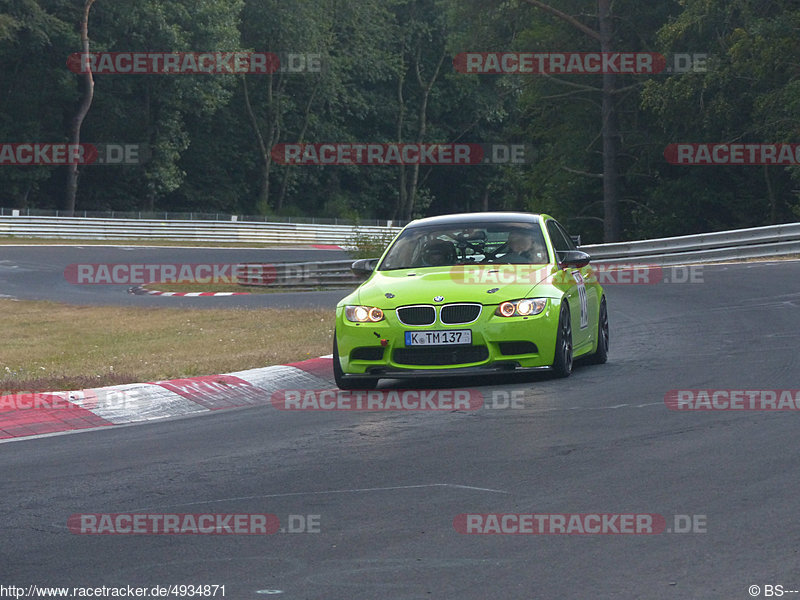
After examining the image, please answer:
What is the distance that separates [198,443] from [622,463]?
285 cm

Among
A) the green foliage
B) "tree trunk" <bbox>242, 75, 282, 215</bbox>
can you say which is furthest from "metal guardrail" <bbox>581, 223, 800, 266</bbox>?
"tree trunk" <bbox>242, 75, 282, 215</bbox>

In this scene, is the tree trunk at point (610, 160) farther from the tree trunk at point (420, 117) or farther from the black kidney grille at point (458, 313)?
the tree trunk at point (420, 117)

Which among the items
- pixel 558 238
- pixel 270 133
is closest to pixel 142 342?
pixel 558 238

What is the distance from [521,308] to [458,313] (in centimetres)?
53

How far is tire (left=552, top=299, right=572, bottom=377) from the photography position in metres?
10.7

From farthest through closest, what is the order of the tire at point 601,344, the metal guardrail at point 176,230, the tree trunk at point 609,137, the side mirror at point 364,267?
the metal guardrail at point 176,230, the tree trunk at point 609,137, the tire at point 601,344, the side mirror at point 364,267

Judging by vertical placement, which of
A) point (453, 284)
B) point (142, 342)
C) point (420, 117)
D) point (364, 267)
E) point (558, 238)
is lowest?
point (142, 342)

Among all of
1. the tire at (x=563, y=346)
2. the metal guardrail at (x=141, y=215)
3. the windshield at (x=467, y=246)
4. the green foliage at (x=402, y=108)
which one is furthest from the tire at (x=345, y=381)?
the metal guardrail at (x=141, y=215)

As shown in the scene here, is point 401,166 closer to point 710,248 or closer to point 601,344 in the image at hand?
point 710,248

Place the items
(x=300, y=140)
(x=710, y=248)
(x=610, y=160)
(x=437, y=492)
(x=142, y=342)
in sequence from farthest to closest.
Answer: (x=300, y=140)
(x=610, y=160)
(x=710, y=248)
(x=142, y=342)
(x=437, y=492)

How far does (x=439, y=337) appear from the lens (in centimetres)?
1045

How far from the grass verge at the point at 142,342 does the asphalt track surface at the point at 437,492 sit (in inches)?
105

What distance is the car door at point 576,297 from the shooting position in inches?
446

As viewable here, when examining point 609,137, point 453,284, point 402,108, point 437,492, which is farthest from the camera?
point 402,108
